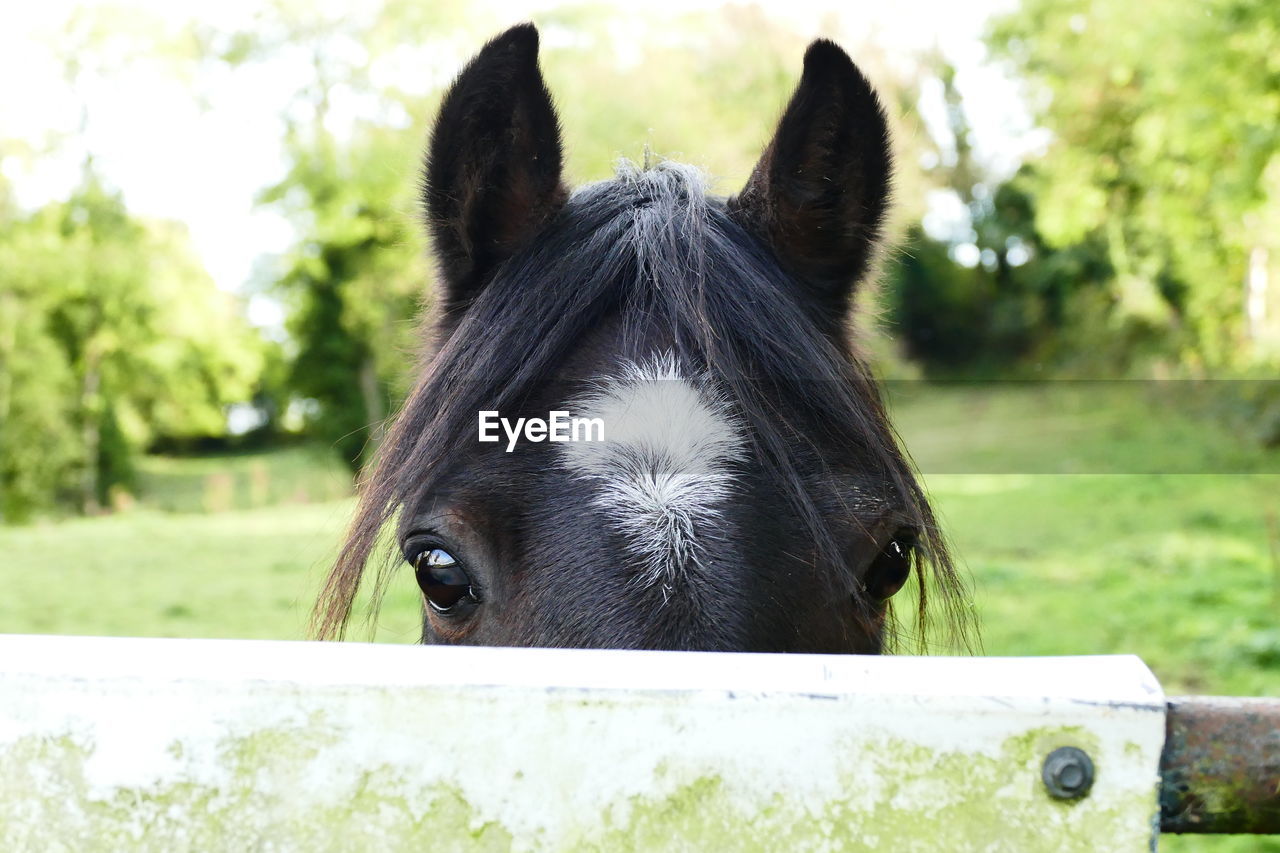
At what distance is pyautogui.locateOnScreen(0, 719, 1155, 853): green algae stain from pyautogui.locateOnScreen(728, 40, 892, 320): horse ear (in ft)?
4.75

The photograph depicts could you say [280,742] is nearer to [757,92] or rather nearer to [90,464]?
[90,464]

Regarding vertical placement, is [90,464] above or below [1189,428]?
below

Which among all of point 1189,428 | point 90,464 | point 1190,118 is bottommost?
point 90,464

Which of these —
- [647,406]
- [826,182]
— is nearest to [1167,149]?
[826,182]

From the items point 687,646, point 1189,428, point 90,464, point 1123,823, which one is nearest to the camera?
point 1123,823

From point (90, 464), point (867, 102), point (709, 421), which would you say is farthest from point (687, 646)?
point (90, 464)

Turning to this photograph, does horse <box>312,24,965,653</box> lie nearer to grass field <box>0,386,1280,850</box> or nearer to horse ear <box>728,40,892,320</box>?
horse ear <box>728,40,892,320</box>

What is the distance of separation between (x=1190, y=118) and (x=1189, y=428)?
5.37m

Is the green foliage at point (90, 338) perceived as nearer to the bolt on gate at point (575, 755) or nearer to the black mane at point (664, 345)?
the black mane at point (664, 345)

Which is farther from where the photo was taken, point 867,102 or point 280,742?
point 867,102

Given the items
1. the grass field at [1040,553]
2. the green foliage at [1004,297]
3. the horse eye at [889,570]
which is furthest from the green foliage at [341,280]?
the horse eye at [889,570]

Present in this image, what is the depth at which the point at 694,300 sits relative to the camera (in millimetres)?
1897

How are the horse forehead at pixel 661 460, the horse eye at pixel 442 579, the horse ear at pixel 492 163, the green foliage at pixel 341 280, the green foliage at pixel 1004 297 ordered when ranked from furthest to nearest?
the green foliage at pixel 1004 297
the green foliage at pixel 341 280
the horse ear at pixel 492 163
the horse eye at pixel 442 579
the horse forehead at pixel 661 460

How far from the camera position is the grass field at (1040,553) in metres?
7.08
